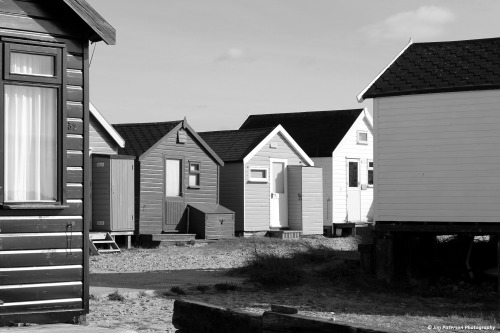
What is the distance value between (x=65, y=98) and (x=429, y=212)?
31.0ft

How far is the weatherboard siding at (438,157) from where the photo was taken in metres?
16.9

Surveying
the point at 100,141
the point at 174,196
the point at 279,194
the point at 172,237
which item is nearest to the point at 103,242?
the point at 172,237

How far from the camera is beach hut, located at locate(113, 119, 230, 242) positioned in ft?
87.6

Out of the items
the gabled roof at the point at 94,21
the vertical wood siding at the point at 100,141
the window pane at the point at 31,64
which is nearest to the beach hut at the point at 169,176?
the vertical wood siding at the point at 100,141

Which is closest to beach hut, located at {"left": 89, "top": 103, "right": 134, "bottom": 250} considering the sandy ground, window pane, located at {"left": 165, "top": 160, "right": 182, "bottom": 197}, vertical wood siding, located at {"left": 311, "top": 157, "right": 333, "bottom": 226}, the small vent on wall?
window pane, located at {"left": 165, "top": 160, "right": 182, "bottom": 197}

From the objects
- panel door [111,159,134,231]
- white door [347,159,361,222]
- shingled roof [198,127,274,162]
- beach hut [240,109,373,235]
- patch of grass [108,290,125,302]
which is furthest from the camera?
white door [347,159,361,222]

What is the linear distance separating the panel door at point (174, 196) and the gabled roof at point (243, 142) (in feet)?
10.2

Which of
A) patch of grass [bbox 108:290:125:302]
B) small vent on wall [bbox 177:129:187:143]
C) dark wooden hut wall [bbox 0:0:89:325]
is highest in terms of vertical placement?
small vent on wall [bbox 177:129:187:143]

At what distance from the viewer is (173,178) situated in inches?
1102

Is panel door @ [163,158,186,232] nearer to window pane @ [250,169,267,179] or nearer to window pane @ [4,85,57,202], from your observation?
window pane @ [250,169,267,179]

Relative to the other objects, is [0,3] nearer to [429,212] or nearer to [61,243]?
[61,243]

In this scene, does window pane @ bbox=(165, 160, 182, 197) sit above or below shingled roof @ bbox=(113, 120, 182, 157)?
below

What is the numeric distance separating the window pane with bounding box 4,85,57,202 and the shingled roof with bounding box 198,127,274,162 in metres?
20.6

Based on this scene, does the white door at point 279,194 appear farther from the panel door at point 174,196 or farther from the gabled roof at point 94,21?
the gabled roof at point 94,21
